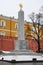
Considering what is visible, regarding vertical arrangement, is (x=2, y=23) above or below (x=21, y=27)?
below

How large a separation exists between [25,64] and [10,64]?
90 centimetres

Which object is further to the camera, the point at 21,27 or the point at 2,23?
the point at 2,23

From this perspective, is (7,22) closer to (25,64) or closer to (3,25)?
(3,25)

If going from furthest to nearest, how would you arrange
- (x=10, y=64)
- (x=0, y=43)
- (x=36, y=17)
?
(x=36, y=17) < (x=0, y=43) < (x=10, y=64)

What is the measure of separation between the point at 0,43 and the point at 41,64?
23322mm

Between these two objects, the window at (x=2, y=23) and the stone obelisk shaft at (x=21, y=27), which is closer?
the stone obelisk shaft at (x=21, y=27)

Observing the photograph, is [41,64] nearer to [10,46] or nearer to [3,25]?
[10,46]

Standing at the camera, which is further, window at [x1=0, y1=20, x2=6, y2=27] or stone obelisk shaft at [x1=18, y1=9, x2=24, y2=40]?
window at [x1=0, y1=20, x2=6, y2=27]

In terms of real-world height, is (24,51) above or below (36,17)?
below

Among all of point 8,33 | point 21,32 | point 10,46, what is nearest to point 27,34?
point 10,46

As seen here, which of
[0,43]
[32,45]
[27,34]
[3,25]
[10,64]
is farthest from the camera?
[3,25]

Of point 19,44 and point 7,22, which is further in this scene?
point 7,22

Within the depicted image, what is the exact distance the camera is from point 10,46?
36.2 m

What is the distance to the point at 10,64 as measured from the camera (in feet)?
38.8
